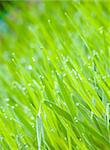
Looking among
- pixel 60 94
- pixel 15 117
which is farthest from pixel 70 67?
pixel 15 117

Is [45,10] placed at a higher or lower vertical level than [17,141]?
higher

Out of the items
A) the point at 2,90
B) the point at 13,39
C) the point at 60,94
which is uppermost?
the point at 13,39

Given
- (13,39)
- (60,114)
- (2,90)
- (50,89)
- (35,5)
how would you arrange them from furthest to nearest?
1. (35,5)
2. (13,39)
3. (2,90)
4. (50,89)
5. (60,114)

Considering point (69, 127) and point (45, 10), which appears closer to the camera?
point (69, 127)

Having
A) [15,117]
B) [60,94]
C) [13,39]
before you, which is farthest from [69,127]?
[13,39]

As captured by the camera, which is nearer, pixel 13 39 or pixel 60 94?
pixel 60 94

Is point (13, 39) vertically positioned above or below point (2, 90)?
above

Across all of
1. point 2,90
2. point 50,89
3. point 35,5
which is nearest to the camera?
point 50,89

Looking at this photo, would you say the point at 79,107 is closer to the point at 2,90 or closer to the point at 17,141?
the point at 17,141

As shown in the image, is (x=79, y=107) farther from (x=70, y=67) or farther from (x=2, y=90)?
(x=2, y=90)

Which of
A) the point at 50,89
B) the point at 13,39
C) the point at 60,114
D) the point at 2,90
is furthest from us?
the point at 13,39
